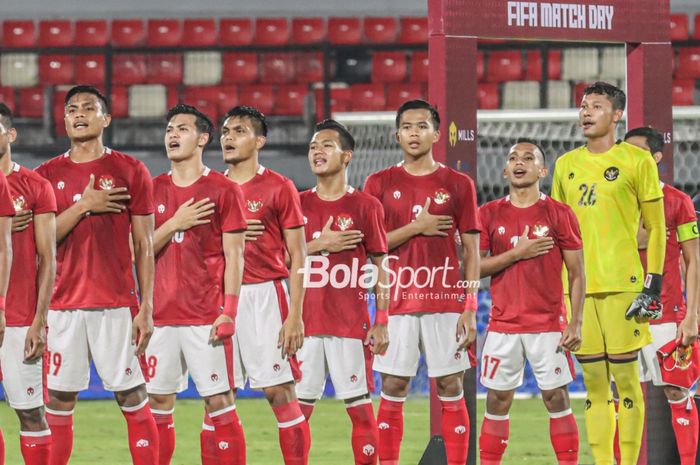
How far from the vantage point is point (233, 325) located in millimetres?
6289

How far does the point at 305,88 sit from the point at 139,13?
3.17 metres

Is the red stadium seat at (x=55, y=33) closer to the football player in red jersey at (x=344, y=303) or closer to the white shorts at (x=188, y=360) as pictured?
the football player in red jersey at (x=344, y=303)

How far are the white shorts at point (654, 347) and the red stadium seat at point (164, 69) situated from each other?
10.3m

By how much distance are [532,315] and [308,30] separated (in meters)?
11.5

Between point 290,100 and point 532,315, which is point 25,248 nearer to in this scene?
point 532,315

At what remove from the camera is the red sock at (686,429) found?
7402mm

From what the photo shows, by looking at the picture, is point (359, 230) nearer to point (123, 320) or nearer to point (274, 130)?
point (123, 320)

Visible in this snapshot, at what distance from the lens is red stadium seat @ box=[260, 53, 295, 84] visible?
54.6 ft

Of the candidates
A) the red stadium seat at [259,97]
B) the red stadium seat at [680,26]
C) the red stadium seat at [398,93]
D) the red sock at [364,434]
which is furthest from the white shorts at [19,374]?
the red stadium seat at [680,26]

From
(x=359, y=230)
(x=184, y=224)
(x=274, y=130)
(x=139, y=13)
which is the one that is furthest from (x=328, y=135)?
(x=139, y=13)

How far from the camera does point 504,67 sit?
1728 centimetres

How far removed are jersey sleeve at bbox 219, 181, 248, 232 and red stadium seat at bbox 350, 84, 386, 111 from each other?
33.7ft

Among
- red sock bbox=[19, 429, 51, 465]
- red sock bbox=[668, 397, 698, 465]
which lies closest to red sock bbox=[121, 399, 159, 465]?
red sock bbox=[19, 429, 51, 465]

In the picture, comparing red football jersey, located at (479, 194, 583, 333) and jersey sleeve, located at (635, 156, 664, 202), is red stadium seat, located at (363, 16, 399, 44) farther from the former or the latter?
jersey sleeve, located at (635, 156, 664, 202)
